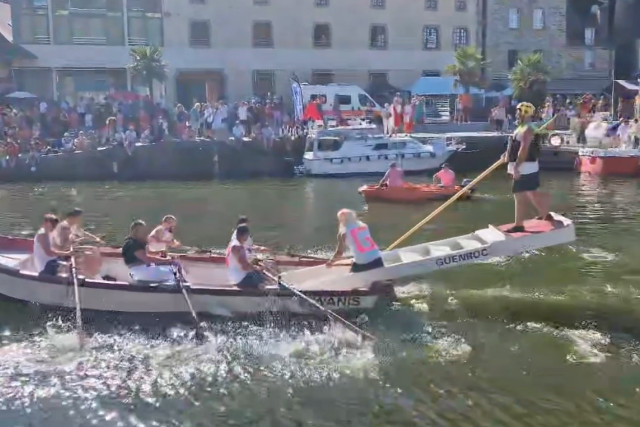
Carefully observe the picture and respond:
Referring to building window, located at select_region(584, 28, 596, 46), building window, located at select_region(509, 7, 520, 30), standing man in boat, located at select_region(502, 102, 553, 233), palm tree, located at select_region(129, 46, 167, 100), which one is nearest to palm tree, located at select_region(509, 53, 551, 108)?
building window, located at select_region(509, 7, 520, 30)

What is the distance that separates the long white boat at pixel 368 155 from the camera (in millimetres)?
36344

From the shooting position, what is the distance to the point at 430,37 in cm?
5347

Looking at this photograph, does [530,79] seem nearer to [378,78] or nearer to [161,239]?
[378,78]

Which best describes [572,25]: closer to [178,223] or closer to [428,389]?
[178,223]

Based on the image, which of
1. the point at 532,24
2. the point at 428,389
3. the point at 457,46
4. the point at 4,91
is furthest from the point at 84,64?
the point at 428,389

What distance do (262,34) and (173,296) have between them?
3816cm

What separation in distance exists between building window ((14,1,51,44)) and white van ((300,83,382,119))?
14.4m

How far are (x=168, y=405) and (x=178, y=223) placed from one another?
46.2ft

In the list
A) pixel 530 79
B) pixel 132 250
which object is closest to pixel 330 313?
pixel 132 250

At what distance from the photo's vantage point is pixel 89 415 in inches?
Answer: 421

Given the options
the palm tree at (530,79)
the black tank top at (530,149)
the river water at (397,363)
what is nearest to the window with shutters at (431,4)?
the palm tree at (530,79)

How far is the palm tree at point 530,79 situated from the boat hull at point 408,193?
71.2 feet

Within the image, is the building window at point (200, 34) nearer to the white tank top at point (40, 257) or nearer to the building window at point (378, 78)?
the building window at point (378, 78)

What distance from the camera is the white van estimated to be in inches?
1713
